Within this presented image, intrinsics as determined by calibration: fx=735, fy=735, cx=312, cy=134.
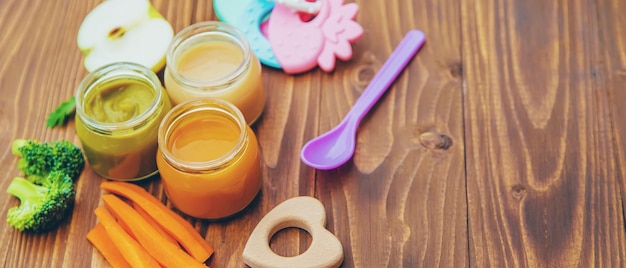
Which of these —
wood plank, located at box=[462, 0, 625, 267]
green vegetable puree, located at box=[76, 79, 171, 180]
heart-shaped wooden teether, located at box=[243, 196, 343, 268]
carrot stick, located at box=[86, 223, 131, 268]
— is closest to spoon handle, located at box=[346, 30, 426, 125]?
wood plank, located at box=[462, 0, 625, 267]

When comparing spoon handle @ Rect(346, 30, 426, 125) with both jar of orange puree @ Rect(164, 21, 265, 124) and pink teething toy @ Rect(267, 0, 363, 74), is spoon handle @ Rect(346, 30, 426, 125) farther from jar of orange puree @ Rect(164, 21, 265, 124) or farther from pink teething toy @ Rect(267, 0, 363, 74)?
jar of orange puree @ Rect(164, 21, 265, 124)

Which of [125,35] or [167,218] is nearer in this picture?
[167,218]

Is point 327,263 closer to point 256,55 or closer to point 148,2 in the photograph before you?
point 256,55

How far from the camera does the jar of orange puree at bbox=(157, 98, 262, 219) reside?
1211 mm

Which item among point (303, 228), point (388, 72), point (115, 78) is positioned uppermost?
point (115, 78)

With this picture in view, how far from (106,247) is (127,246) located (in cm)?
5

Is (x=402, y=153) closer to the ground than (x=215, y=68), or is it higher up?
closer to the ground

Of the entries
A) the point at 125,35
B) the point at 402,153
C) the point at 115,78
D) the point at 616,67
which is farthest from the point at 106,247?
the point at 616,67

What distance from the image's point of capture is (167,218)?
129 centimetres

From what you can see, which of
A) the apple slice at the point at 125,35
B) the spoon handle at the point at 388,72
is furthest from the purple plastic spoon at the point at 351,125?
the apple slice at the point at 125,35

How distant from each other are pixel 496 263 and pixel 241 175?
1.49 ft

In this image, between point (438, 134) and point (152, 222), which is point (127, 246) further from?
point (438, 134)

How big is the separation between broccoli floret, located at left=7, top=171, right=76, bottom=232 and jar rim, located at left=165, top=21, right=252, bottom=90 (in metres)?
0.28

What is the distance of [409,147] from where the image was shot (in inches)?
54.3
